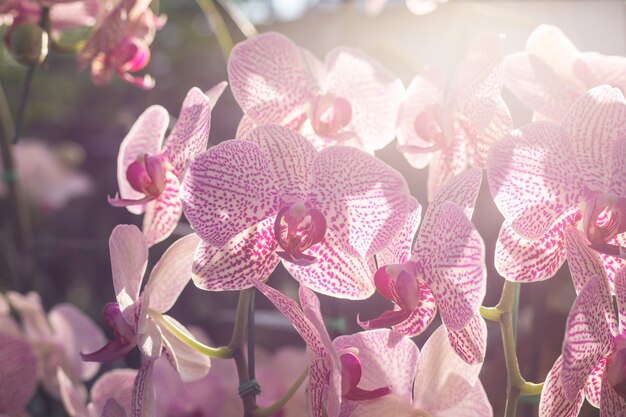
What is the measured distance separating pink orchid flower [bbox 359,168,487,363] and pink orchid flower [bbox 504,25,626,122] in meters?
0.15

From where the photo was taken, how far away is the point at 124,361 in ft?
3.47

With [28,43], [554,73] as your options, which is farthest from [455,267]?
[28,43]

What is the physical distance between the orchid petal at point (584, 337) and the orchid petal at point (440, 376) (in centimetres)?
11

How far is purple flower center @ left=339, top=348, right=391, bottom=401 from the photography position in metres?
0.51

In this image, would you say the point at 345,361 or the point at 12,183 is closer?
the point at 345,361

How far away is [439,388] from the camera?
1.83ft

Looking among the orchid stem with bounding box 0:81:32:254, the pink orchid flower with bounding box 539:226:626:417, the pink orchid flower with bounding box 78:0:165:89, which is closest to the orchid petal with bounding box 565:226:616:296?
the pink orchid flower with bounding box 539:226:626:417

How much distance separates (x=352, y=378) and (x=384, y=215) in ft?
0.40

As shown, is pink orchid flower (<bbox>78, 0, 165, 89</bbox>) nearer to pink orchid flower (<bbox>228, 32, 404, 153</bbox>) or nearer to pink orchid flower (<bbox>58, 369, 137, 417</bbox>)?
pink orchid flower (<bbox>228, 32, 404, 153</bbox>)

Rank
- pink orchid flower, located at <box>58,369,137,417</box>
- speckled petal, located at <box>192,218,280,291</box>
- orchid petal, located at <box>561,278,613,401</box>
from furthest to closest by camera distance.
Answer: pink orchid flower, located at <box>58,369,137,417</box> < speckled petal, located at <box>192,218,280,291</box> < orchid petal, located at <box>561,278,613,401</box>

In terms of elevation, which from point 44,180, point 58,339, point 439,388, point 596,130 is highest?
point 596,130

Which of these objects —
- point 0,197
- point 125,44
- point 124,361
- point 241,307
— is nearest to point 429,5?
point 125,44

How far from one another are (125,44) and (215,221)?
299 millimetres

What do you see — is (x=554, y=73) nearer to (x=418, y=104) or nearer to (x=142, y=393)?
(x=418, y=104)
